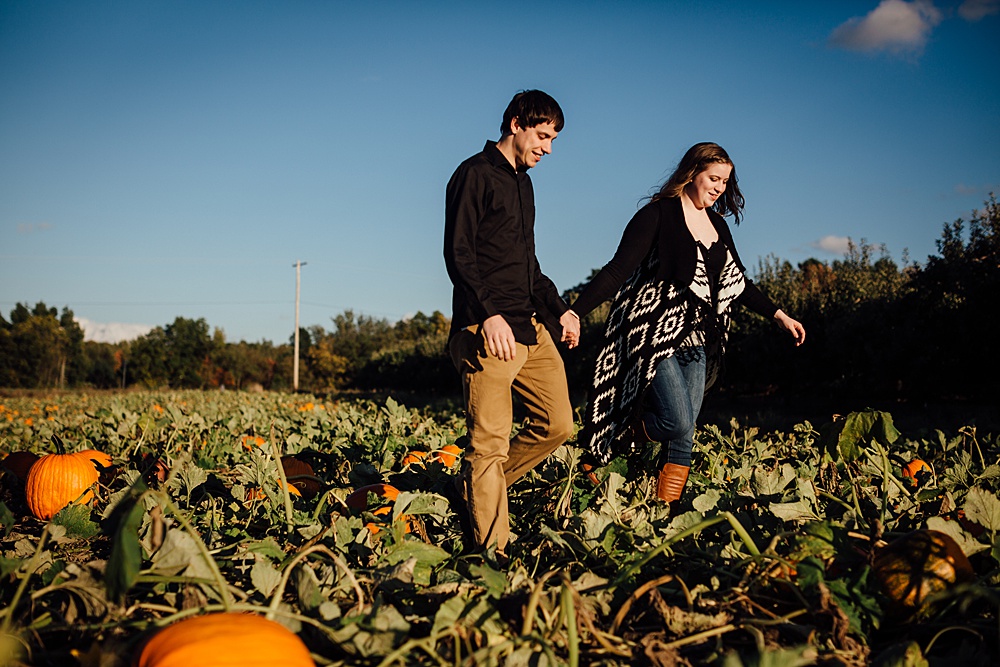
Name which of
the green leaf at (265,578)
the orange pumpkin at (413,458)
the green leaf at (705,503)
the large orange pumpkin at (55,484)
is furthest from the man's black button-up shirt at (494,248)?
the large orange pumpkin at (55,484)

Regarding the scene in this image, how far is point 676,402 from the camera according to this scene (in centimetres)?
329

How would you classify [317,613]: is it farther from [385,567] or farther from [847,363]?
[847,363]

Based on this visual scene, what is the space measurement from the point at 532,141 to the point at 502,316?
0.64m

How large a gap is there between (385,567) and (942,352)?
10418 millimetres

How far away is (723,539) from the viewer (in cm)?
241

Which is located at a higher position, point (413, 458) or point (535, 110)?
point (535, 110)

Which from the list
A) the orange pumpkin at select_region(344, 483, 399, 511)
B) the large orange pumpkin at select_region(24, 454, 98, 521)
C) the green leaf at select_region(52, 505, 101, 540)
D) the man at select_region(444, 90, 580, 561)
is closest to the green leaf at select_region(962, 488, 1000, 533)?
the man at select_region(444, 90, 580, 561)

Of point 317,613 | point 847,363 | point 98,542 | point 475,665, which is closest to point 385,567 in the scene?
point 317,613

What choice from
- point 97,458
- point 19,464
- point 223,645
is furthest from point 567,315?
point 19,464

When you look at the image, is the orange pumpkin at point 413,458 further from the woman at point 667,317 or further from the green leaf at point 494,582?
the green leaf at point 494,582

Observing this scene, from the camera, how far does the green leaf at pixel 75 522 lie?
255 cm

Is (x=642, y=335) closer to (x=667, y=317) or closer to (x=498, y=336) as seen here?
(x=667, y=317)

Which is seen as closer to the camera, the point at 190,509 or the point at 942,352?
the point at 190,509

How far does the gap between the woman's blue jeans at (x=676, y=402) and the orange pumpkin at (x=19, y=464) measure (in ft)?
10.9
